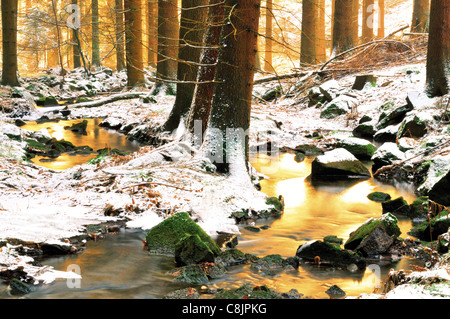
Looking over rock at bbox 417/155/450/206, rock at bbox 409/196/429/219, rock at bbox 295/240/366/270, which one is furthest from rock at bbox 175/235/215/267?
rock at bbox 417/155/450/206

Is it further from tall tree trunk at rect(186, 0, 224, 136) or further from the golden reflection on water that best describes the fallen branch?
tall tree trunk at rect(186, 0, 224, 136)

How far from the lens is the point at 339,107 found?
1722 cm

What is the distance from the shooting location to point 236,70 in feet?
26.6

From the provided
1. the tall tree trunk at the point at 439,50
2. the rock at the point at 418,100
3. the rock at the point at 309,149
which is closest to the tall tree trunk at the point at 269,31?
the rock at the point at 309,149

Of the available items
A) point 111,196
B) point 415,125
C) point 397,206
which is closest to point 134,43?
point 415,125

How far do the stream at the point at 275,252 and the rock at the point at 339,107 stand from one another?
24.3 ft

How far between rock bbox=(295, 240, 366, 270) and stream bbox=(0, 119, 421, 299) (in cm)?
17

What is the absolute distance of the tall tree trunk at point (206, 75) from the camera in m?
9.27

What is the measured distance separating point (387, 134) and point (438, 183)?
623cm

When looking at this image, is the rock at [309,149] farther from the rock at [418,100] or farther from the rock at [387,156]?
the rock at [418,100]

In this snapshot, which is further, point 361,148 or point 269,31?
point 269,31

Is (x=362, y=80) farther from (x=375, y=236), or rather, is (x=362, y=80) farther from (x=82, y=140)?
(x=375, y=236)
